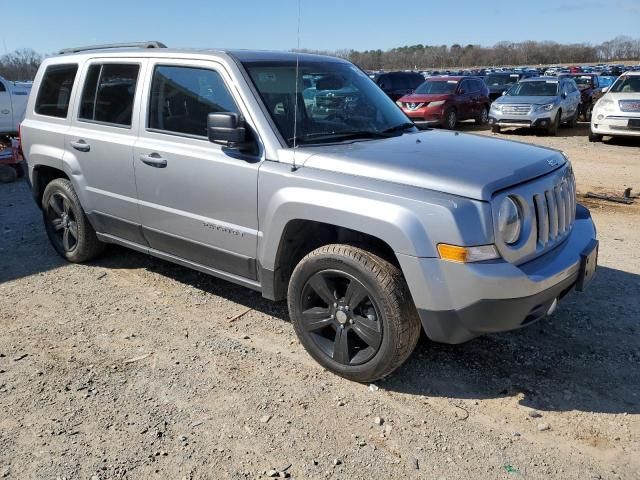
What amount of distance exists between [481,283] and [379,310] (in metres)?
0.61

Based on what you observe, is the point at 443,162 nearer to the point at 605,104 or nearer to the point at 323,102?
the point at 323,102

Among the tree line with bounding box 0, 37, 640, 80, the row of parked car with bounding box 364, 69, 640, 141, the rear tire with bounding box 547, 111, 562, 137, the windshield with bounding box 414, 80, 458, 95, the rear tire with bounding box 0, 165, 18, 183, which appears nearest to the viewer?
the rear tire with bounding box 0, 165, 18, 183

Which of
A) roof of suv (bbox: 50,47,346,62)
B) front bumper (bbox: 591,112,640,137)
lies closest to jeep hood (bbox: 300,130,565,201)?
roof of suv (bbox: 50,47,346,62)

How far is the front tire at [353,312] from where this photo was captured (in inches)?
126

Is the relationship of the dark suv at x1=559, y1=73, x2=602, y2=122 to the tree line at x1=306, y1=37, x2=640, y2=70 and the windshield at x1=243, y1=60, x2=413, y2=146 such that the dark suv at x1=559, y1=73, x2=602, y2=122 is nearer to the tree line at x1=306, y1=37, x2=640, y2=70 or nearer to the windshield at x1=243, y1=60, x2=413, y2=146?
the windshield at x1=243, y1=60, x2=413, y2=146

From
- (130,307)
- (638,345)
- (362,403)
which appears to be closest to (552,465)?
(362,403)

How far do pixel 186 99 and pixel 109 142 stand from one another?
35.2 inches

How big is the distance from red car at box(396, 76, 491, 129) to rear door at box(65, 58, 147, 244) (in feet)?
41.7

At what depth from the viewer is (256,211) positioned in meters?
3.70

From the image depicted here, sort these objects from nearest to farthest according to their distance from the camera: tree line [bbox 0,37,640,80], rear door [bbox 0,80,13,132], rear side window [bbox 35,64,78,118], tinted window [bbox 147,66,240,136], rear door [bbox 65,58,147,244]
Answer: tinted window [bbox 147,66,240,136]
rear door [bbox 65,58,147,244]
rear side window [bbox 35,64,78,118]
rear door [bbox 0,80,13,132]
tree line [bbox 0,37,640,80]

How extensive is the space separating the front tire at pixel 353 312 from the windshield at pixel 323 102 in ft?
2.87

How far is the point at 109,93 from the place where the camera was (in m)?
4.74

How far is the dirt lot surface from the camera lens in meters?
2.84

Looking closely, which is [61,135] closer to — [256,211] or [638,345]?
[256,211]
